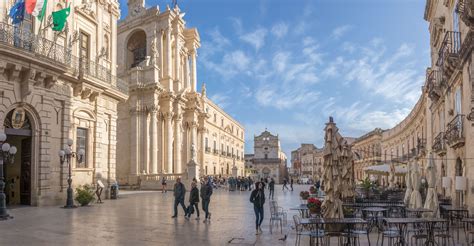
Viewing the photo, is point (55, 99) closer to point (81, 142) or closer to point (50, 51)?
point (50, 51)

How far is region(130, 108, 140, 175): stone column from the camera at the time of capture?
3691cm

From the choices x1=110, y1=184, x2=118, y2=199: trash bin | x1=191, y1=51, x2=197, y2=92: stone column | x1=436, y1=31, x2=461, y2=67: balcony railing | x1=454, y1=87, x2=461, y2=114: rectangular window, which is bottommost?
x1=110, y1=184, x2=118, y2=199: trash bin

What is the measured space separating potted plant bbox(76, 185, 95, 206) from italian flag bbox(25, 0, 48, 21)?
7.38 meters

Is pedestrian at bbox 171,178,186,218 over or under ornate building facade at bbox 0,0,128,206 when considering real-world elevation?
under

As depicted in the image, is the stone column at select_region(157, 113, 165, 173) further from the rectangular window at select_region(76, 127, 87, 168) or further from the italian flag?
the italian flag

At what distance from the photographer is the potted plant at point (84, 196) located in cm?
1895

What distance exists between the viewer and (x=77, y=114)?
66.7ft

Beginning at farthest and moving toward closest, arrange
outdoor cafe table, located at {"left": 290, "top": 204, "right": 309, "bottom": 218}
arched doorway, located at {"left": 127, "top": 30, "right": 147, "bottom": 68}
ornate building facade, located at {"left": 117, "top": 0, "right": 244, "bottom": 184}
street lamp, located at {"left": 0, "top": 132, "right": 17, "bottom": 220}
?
arched doorway, located at {"left": 127, "top": 30, "right": 147, "bottom": 68} < ornate building facade, located at {"left": 117, "top": 0, "right": 244, "bottom": 184} < street lamp, located at {"left": 0, "top": 132, "right": 17, "bottom": 220} < outdoor cafe table, located at {"left": 290, "top": 204, "right": 309, "bottom": 218}

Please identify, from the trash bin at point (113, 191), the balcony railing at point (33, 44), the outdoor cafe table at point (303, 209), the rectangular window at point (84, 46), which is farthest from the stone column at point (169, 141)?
the outdoor cafe table at point (303, 209)

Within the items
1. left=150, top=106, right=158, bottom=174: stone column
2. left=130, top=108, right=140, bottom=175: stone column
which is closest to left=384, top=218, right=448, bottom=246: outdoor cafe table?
left=130, top=108, right=140, bottom=175: stone column

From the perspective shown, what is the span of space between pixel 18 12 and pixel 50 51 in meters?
2.39

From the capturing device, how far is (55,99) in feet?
61.9

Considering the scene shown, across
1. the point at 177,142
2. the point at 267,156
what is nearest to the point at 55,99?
the point at 177,142

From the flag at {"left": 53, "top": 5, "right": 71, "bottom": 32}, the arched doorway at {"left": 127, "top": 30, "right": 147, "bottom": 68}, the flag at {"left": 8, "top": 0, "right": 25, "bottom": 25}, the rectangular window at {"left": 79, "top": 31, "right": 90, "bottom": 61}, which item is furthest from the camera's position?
the arched doorway at {"left": 127, "top": 30, "right": 147, "bottom": 68}
